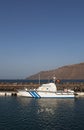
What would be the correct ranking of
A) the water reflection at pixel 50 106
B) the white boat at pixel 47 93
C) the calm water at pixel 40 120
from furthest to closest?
the white boat at pixel 47 93
the water reflection at pixel 50 106
the calm water at pixel 40 120

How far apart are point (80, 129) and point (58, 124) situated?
15.7 feet

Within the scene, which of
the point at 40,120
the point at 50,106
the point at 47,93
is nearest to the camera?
the point at 40,120

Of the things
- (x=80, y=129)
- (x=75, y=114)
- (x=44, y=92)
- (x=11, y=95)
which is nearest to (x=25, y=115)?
(x=75, y=114)

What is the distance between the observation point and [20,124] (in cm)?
4366

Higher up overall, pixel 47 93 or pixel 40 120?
pixel 47 93

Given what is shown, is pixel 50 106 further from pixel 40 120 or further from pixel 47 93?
pixel 47 93

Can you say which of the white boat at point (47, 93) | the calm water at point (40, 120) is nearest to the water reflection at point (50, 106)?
the calm water at point (40, 120)

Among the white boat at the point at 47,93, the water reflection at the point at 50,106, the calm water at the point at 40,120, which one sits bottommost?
the calm water at the point at 40,120

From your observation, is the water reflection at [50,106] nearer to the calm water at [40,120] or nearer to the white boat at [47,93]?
the calm water at [40,120]

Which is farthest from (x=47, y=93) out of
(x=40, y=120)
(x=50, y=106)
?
(x=40, y=120)

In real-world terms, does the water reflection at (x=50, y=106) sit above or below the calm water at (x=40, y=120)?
above

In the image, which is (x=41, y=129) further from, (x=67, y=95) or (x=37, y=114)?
(x=67, y=95)

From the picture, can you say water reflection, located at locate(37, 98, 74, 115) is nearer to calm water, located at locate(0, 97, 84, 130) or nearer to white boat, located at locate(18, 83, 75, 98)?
calm water, located at locate(0, 97, 84, 130)

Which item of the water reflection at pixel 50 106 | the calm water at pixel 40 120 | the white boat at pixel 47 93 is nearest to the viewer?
the calm water at pixel 40 120
